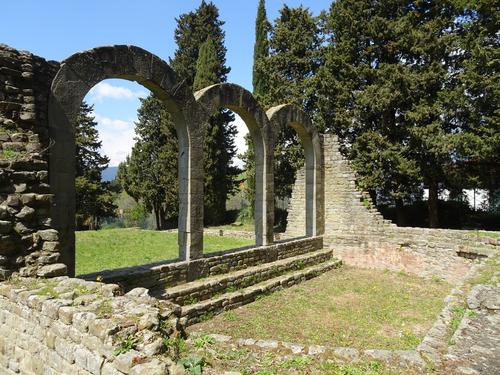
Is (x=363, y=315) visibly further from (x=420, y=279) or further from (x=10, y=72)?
(x=10, y=72)

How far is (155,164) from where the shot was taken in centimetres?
2464

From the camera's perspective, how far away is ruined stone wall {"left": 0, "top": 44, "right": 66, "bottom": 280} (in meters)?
4.75

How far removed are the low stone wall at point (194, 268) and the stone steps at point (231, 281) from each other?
0.42ft

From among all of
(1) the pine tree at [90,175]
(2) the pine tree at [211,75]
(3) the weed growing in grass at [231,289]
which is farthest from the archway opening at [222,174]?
(3) the weed growing in grass at [231,289]

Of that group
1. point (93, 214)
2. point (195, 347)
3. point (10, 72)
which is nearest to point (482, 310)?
point (195, 347)

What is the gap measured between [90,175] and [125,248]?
42.6 feet

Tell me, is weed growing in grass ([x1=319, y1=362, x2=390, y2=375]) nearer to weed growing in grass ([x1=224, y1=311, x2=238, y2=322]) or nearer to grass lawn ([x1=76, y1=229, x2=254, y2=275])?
weed growing in grass ([x1=224, y1=311, x2=238, y2=322])

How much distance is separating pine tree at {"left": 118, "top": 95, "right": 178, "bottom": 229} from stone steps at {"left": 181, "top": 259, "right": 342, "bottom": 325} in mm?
14873

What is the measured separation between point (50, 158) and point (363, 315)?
6.15 meters

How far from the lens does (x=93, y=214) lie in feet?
77.8

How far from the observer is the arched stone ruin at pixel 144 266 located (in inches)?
147

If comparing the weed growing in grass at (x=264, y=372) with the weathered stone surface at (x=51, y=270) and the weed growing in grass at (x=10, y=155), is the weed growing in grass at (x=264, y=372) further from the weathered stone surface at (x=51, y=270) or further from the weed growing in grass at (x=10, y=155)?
the weed growing in grass at (x=10, y=155)

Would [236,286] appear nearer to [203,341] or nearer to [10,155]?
[203,341]

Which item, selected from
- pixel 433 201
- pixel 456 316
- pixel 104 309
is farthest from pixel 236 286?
pixel 433 201
